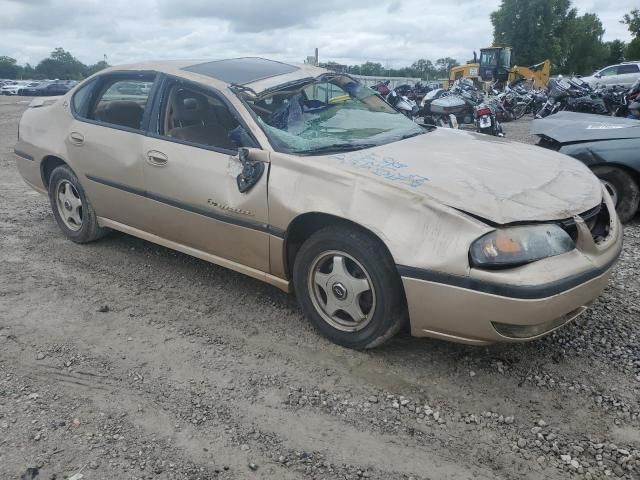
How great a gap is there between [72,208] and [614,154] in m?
4.89

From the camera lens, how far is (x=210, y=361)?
3023mm

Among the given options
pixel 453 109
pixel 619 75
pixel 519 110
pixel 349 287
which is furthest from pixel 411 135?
pixel 619 75

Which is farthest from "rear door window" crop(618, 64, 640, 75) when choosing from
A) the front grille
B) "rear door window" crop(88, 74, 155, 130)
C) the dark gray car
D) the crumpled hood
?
"rear door window" crop(88, 74, 155, 130)

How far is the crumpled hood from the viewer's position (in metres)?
2.64

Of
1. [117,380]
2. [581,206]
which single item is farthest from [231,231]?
[581,206]

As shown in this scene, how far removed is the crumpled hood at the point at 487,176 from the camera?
2.64 meters

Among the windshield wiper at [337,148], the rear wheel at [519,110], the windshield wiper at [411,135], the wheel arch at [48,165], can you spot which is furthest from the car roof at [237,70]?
the rear wheel at [519,110]

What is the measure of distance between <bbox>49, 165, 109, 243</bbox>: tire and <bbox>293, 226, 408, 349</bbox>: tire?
7.46ft

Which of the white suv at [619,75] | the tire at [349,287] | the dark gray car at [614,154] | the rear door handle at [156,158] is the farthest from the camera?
the white suv at [619,75]

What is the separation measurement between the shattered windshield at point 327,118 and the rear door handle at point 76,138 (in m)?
1.63

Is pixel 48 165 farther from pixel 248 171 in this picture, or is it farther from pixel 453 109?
pixel 453 109

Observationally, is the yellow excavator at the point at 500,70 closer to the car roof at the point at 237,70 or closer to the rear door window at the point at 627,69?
the rear door window at the point at 627,69

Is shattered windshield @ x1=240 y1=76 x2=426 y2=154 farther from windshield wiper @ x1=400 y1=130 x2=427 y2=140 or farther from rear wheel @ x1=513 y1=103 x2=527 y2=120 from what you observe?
rear wheel @ x1=513 y1=103 x2=527 y2=120

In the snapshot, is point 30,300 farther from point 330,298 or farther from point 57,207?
point 330,298
